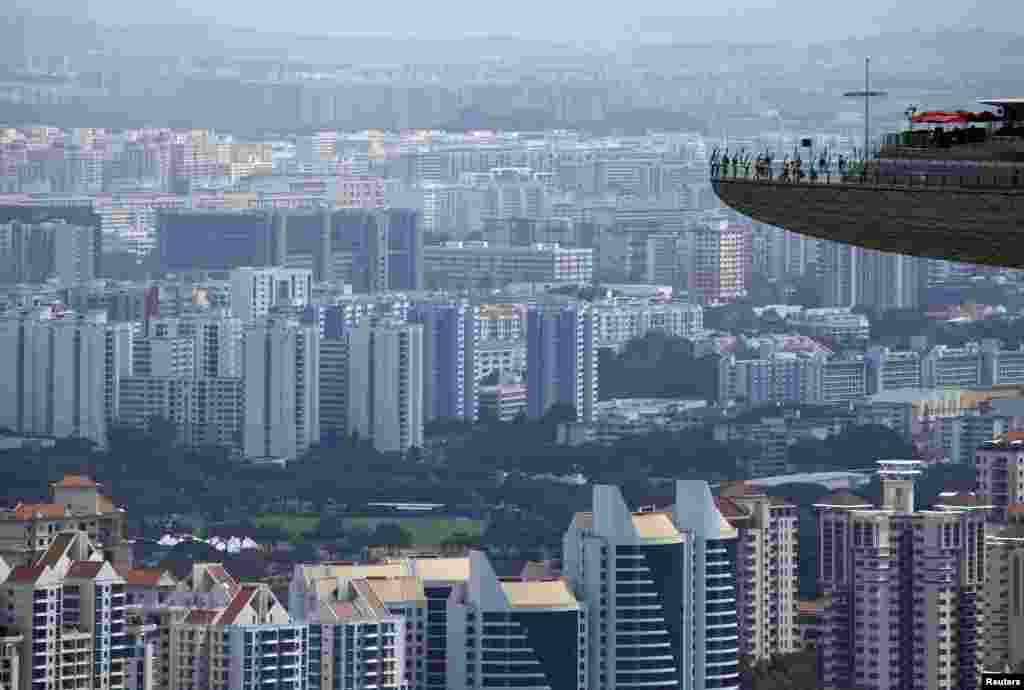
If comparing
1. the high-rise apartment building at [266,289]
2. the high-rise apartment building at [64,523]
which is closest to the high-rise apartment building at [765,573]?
the high-rise apartment building at [64,523]

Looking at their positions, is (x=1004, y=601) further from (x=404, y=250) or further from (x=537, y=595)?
(x=404, y=250)

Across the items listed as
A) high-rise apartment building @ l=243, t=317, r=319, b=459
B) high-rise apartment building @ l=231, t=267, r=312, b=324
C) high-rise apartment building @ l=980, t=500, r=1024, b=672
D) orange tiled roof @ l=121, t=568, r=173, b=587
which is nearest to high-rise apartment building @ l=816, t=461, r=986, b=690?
high-rise apartment building @ l=980, t=500, r=1024, b=672

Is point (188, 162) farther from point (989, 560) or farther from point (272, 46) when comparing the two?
point (989, 560)

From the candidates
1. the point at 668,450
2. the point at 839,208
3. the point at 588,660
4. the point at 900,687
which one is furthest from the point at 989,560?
the point at 839,208

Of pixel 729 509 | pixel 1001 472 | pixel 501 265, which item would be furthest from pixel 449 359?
pixel 729 509

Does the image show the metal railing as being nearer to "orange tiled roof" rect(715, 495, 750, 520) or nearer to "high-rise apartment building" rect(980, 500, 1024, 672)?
"high-rise apartment building" rect(980, 500, 1024, 672)

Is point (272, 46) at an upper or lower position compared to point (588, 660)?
upper
